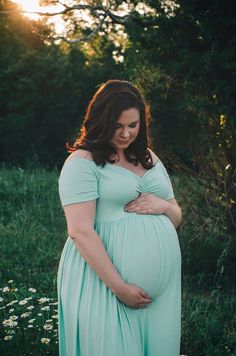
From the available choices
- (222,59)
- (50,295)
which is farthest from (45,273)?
(222,59)

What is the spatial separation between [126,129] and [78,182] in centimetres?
39

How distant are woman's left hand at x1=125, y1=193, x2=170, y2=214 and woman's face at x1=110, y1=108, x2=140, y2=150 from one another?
0.28 metres

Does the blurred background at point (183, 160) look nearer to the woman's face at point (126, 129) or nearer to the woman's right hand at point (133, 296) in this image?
the woman's right hand at point (133, 296)

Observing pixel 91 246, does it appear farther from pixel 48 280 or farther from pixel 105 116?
pixel 48 280

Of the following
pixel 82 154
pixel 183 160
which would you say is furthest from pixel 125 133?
pixel 183 160

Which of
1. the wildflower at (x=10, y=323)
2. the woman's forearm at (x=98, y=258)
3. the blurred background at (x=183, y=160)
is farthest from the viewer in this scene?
the blurred background at (x=183, y=160)

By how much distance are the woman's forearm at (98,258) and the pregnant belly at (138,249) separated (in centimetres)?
12

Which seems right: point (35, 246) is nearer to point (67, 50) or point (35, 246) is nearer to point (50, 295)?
point (50, 295)

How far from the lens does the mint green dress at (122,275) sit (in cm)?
250

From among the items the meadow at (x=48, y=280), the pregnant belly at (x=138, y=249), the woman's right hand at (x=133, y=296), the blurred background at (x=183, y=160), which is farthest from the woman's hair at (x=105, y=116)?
the blurred background at (x=183, y=160)

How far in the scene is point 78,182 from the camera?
2471 millimetres

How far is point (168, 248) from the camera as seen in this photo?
2.77 m

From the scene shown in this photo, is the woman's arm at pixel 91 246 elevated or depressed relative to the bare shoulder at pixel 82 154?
depressed

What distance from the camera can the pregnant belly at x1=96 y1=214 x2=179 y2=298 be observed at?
2590mm
